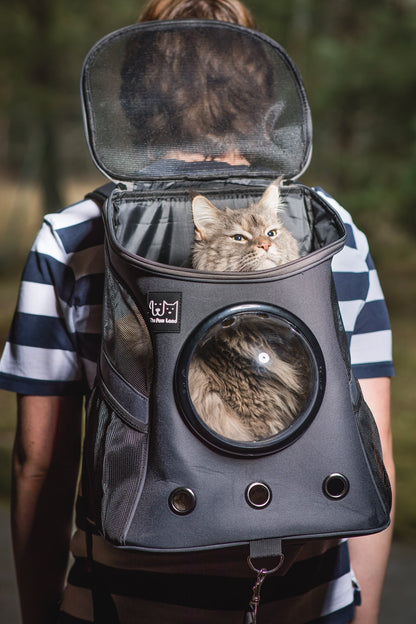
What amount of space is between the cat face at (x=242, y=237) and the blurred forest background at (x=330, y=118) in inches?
115

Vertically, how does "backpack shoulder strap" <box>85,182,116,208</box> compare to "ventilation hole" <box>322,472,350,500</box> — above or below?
above

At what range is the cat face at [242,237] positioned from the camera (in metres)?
1.38

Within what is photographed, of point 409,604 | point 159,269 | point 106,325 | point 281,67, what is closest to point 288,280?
point 159,269

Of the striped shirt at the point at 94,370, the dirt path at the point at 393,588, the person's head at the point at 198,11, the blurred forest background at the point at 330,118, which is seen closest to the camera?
the striped shirt at the point at 94,370

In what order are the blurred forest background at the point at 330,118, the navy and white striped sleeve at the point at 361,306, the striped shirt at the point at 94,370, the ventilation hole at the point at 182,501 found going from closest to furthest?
the ventilation hole at the point at 182,501, the striped shirt at the point at 94,370, the navy and white striped sleeve at the point at 361,306, the blurred forest background at the point at 330,118

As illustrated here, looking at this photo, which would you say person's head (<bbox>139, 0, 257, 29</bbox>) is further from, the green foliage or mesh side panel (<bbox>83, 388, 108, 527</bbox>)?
the green foliage

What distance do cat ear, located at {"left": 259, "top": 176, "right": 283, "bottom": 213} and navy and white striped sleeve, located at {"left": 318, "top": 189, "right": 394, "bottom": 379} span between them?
99 mm

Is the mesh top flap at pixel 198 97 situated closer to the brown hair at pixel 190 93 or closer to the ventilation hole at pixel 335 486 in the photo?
the brown hair at pixel 190 93

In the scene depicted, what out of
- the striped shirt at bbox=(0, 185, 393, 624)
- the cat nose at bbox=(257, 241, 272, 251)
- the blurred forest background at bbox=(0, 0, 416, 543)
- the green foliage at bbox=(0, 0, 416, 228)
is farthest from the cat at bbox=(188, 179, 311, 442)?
the green foliage at bbox=(0, 0, 416, 228)

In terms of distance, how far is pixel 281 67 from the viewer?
1408 millimetres

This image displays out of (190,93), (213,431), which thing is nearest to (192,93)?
(190,93)

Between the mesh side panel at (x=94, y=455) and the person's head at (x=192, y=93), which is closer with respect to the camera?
A: the mesh side panel at (x=94, y=455)

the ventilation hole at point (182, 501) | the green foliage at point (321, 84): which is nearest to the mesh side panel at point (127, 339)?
the ventilation hole at point (182, 501)

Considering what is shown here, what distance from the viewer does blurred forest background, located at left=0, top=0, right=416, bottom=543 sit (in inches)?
263
